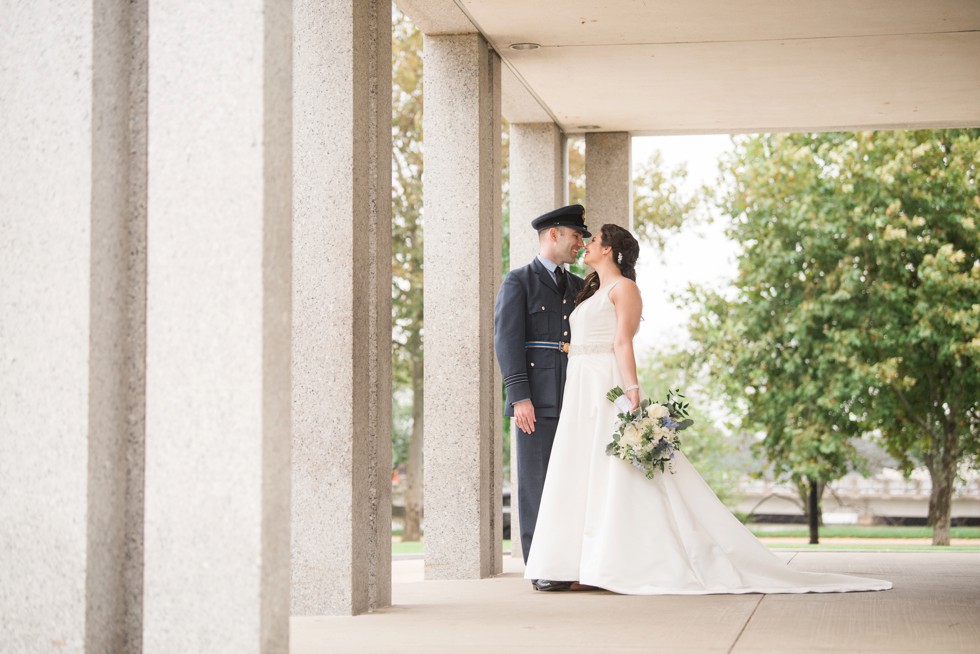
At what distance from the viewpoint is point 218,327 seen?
4.66 meters

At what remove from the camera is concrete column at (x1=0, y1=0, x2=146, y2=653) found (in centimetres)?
466

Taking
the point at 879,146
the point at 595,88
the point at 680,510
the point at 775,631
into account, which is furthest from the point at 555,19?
the point at 879,146

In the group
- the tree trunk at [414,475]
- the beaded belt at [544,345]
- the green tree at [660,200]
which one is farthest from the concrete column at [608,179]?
the tree trunk at [414,475]

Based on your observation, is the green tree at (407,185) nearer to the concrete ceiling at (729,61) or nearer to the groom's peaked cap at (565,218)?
the concrete ceiling at (729,61)

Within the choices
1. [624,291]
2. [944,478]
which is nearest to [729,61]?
[624,291]

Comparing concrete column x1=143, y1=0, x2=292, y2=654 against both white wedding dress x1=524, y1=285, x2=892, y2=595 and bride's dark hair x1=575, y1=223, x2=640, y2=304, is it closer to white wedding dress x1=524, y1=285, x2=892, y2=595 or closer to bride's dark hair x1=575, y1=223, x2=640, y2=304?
white wedding dress x1=524, y1=285, x2=892, y2=595

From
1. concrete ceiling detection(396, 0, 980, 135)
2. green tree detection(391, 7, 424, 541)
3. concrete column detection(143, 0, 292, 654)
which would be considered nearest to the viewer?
concrete column detection(143, 0, 292, 654)

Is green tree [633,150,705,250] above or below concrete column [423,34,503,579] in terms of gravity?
above

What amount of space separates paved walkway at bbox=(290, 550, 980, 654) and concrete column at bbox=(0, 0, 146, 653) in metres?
1.34

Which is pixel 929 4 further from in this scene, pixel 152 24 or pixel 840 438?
pixel 840 438

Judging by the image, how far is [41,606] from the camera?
15.2 ft

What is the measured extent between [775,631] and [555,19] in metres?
5.01

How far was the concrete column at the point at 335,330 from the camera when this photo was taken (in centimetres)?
718

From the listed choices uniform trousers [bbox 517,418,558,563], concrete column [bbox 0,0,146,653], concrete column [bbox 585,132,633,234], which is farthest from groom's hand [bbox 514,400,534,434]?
concrete column [bbox 585,132,633,234]
